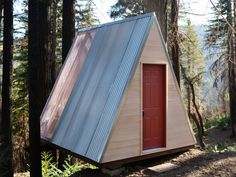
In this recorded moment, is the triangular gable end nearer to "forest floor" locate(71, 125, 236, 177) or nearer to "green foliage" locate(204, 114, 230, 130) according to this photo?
"forest floor" locate(71, 125, 236, 177)

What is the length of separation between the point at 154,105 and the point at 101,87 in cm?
132

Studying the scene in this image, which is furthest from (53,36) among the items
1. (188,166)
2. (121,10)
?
(188,166)

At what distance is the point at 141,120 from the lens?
657 centimetres

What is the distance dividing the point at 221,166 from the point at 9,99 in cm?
781

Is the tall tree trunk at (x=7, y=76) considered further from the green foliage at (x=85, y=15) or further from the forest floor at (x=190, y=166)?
the forest floor at (x=190, y=166)

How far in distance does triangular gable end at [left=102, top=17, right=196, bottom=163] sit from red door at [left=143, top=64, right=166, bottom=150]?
12 cm

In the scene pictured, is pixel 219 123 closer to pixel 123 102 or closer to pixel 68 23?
pixel 68 23

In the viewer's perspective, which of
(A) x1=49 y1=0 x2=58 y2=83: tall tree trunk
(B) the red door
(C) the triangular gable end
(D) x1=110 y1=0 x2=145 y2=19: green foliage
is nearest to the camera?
(C) the triangular gable end

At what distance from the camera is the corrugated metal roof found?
20.6ft

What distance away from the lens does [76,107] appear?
7449 millimetres

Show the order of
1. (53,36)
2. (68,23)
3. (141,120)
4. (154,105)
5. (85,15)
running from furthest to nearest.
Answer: (85,15) → (53,36) → (68,23) → (154,105) → (141,120)

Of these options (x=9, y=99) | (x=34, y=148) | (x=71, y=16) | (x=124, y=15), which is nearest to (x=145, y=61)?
(x=34, y=148)

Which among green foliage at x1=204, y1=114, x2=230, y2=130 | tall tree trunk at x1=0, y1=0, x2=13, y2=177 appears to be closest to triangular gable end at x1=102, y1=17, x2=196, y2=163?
tall tree trunk at x1=0, y1=0, x2=13, y2=177

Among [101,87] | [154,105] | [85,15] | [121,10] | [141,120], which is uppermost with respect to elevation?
[121,10]
